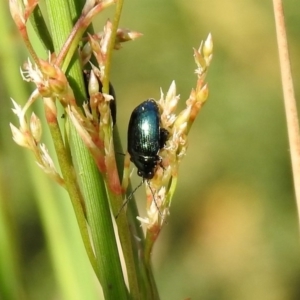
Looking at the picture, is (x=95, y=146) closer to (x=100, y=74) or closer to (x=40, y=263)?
(x=100, y=74)

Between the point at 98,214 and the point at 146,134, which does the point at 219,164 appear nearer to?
the point at 146,134

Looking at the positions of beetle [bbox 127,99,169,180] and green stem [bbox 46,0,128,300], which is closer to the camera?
green stem [bbox 46,0,128,300]

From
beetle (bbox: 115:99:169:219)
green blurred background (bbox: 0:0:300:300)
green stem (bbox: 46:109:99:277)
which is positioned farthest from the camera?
green blurred background (bbox: 0:0:300:300)

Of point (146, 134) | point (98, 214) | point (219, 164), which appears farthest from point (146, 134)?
point (219, 164)

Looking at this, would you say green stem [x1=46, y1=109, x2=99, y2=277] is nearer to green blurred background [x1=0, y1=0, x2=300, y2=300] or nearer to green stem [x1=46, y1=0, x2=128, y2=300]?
green stem [x1=46, y1=0, x2=128, y2=300]

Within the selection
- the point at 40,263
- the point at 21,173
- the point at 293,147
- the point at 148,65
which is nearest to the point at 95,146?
the point at 293,147

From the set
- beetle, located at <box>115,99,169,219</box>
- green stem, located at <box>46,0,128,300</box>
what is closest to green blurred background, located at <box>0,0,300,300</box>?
beetle, located at <box>115,99,169,219</box>
